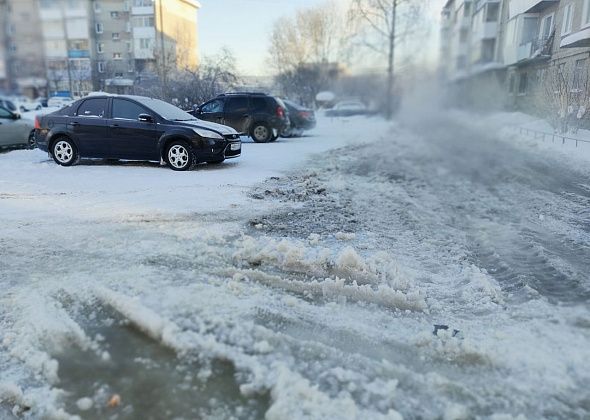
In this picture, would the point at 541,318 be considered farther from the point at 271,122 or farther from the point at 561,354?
the point at 271,122

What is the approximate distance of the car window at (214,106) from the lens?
51.0 feet

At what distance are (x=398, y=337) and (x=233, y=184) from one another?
17.3 ft

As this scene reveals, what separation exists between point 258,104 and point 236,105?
0.73 m

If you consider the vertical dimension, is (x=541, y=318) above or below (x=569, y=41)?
below

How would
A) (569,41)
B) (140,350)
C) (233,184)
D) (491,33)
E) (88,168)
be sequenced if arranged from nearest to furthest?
(140,350) < (233,184) < (88,168) < (491,33) < (569,41)

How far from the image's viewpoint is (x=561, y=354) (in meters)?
2.71

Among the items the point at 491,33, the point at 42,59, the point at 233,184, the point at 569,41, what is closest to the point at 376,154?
the point at 491,33

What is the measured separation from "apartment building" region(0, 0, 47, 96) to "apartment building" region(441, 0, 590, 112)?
31.1ft

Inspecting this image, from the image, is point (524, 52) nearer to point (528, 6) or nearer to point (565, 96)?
point (528, 6)

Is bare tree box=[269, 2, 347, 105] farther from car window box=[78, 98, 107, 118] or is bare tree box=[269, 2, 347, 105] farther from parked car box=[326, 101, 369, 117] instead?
car window box=[78, 98, 107, 118]

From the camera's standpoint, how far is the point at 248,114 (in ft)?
51.0

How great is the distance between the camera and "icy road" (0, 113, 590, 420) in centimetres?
238

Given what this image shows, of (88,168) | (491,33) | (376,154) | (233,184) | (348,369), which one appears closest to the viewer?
(348,369)

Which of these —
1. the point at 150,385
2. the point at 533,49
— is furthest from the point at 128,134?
the point at 533,49
